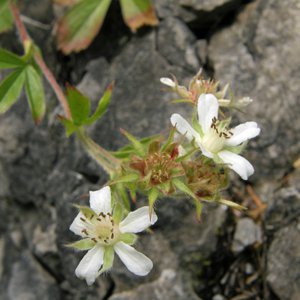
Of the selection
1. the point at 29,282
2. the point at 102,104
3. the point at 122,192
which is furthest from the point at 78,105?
the point at 29,282

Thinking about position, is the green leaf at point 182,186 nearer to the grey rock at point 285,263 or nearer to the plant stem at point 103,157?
the plant stem at point 103,157

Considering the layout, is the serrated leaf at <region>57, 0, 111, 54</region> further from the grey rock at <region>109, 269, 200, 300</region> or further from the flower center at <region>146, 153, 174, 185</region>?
the grey rock at <region>109, 269, 200, 300</region>

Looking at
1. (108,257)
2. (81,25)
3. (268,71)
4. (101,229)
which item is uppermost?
(81,25)

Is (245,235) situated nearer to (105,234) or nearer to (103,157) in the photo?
(103,157)

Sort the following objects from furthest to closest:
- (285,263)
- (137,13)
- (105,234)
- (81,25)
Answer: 1. (81,25)
2. (137,13)
3. (285,263)
4. (105,234)

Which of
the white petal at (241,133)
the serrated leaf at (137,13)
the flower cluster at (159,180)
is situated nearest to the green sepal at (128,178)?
the flower cluster at (159,180)

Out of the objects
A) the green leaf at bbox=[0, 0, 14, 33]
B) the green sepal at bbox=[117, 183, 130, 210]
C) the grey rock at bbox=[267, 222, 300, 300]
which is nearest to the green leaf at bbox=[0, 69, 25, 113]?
the green leaf at bbox=[0, 0, 14, 33]

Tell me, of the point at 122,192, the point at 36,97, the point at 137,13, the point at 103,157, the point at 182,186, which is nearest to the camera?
the point at 182,186
